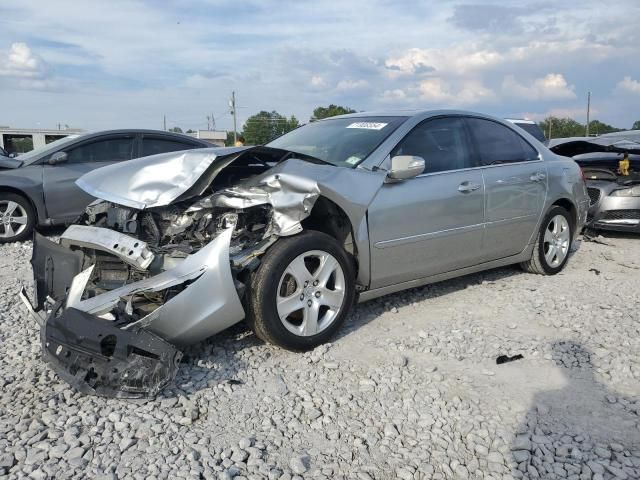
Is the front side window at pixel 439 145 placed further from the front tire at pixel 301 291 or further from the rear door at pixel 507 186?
the front tire at pixel 301 291

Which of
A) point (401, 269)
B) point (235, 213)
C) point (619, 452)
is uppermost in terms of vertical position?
point (235, 213)

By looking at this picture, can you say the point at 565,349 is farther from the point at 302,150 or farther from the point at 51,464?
the point at 51,464

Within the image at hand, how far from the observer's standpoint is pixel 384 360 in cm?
371

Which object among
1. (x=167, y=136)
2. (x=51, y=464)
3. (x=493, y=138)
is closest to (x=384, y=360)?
(x=51, y=464)

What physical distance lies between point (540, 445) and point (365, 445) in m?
0.83

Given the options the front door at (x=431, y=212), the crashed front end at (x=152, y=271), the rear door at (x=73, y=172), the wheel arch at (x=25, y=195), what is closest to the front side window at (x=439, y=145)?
the front door at (x=431, y=212)

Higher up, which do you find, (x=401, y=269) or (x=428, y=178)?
(x=428, y=178)

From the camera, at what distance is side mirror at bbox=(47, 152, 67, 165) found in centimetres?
764

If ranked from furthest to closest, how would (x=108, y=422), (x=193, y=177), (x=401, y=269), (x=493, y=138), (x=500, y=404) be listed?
(x=493, y=138) < (x=401, y=269) < (x=193, y=177) < (x=500, y=404) < (x=108, y=422)

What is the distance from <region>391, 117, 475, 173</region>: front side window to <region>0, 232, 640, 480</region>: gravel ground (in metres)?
1.21

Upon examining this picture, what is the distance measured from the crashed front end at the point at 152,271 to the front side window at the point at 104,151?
4.09 m

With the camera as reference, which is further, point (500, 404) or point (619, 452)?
point (500, 404)

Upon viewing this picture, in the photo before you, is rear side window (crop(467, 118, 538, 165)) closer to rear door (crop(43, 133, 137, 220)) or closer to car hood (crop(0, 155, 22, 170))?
rear door (crop(43, 133, 137, 220))

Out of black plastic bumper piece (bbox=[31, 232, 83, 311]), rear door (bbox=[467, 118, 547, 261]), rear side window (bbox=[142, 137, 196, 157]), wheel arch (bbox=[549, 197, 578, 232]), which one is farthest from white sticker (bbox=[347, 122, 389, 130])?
rear side window (bbox=[142, 137, 196, 157])
